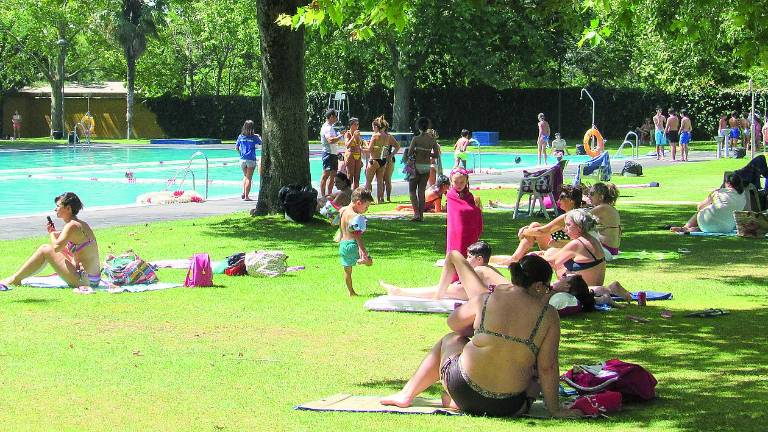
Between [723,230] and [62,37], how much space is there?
52.8 meters

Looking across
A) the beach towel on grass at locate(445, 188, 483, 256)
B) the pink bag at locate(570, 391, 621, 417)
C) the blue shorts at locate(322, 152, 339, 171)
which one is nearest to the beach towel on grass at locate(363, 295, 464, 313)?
the beach towel on grass at locate(445, 188, 483, 256)

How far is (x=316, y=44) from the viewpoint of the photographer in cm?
5294

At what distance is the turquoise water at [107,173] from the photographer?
2745 cm

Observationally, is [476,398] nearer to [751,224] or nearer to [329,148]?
[751,224]

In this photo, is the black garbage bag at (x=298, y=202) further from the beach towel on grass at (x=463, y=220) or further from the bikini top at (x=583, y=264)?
the bikini top at (x=583, y=264)

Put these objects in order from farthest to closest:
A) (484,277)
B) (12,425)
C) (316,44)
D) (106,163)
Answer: (316,44) → (106,163) → (484,277) → (12,425)

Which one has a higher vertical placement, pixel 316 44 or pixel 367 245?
pixel 316 44

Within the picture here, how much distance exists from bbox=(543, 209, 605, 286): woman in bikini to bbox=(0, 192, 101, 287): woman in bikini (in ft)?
16.0

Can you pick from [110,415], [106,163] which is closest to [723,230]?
[110,415]

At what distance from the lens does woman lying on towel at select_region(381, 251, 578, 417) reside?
6.72m

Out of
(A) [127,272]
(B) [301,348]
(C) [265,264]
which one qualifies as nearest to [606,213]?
(C) [265,264]

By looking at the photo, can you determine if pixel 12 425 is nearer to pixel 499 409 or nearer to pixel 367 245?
pixel 499 409

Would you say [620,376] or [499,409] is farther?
[620,376]

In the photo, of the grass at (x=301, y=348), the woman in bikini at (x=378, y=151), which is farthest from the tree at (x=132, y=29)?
the grass at (x=301, y=348)
